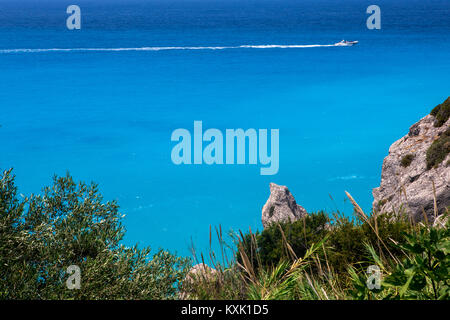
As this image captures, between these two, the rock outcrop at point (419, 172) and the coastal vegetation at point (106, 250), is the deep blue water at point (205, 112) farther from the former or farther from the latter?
the coastal vegetation at point (106, 250)

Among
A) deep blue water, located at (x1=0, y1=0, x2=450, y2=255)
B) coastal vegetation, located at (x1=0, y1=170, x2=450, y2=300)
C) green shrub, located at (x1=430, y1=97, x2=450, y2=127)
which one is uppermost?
deep blue water, located at (x1=0, y1=0, x2=450, y2=255)

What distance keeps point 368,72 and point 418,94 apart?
11.8 metres

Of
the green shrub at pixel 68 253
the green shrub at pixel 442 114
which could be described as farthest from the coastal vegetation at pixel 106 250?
the green shrub at pixel 442 114

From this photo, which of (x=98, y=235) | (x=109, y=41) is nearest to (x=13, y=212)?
(x=98, y=235)

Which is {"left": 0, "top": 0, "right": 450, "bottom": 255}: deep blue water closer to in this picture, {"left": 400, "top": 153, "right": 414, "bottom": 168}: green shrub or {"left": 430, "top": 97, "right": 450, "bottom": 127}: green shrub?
{"left": 400, "top": 153, "right": 414, "bottom": 168}: green shrub

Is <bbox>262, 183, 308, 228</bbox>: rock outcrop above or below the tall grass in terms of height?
above

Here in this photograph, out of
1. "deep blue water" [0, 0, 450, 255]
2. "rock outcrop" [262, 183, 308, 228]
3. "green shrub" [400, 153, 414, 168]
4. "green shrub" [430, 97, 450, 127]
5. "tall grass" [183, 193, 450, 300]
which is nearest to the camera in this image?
"tall grass" [183, 193, 450, 300]

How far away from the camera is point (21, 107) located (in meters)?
55.2

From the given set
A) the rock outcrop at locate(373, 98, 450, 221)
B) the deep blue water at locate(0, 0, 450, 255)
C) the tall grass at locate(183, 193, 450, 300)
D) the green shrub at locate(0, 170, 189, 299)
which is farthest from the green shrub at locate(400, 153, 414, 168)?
the tall grass at locate(183, 193, 450, 300)

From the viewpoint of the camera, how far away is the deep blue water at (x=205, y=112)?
36.4m

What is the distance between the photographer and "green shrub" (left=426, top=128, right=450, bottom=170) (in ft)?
48.9

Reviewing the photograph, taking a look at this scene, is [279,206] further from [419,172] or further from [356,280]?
[356,280]

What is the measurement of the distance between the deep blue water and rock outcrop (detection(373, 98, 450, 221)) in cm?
939

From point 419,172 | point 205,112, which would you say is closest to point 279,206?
point 419,172
